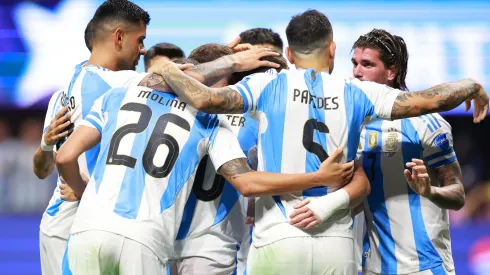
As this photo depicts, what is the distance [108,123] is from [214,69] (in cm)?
73

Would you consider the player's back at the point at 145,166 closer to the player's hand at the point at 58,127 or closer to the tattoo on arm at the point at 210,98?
the tattoo on arm at the point at 210,98

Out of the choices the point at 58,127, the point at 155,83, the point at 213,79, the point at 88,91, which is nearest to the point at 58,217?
the point at 58,127

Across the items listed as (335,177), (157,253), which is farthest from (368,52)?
(157,253)

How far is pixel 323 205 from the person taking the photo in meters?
4.53

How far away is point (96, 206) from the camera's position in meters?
4.54

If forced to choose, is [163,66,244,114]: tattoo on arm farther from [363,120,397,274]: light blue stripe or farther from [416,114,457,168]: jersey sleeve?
[416,114,457,168]: jersey sleeve

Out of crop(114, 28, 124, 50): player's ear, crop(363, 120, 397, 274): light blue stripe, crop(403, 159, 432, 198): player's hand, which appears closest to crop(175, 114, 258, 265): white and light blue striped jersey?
crop(363, 120, 397, 274): light blue stripe

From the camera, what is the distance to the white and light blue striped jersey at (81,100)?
17.7 ft

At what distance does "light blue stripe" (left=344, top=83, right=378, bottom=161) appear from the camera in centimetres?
470

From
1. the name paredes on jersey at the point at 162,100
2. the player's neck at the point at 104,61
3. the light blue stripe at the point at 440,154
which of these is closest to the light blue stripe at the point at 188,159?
the name paredes on jersey at the point at 162,100

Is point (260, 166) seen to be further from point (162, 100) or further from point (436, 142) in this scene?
point (436, 142)

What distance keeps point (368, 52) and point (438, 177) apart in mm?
991

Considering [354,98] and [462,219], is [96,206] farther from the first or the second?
[462,219]

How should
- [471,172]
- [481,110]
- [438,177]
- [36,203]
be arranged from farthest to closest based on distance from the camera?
1. [471,172]
2. [36,203]
3. [438,177]
4. [481,110]
